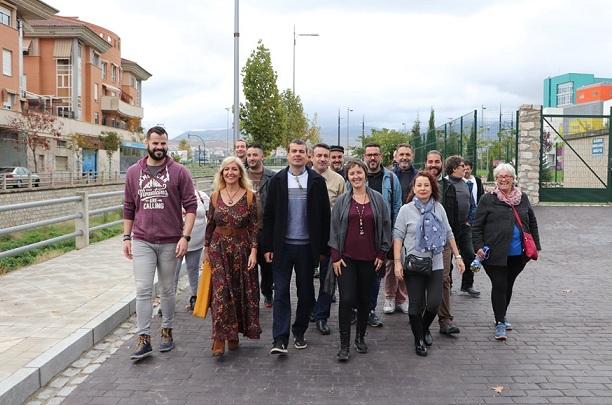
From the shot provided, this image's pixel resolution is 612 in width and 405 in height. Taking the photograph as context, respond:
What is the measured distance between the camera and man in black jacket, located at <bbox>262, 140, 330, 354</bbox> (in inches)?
213

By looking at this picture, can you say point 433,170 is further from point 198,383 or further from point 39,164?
point 39,164

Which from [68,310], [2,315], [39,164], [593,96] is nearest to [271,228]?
[68,310]

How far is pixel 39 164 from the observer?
4447 cm

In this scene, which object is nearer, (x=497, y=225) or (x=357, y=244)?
(x=357, y=244)

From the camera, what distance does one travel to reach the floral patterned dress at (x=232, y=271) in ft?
17.5

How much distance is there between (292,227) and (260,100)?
24.3m

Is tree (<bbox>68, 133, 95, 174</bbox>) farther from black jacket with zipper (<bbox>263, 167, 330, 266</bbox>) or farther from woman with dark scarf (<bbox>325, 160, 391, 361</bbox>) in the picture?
woman with dark scarf (<bbox>325, 160, 391, 361</bbox>)

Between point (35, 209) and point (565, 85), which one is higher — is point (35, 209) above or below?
below

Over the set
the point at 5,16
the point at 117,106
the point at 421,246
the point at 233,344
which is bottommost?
the point at 233,344

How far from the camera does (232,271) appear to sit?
5418 millimetres

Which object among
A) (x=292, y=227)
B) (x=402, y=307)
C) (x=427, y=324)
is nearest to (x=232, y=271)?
(x=292, y=227)

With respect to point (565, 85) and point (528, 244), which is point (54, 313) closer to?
point (528, 244)

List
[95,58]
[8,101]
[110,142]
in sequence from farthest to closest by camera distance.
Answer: [95,58] → [110,142] → [8,101]

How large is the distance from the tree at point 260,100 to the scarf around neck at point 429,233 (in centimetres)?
2376
